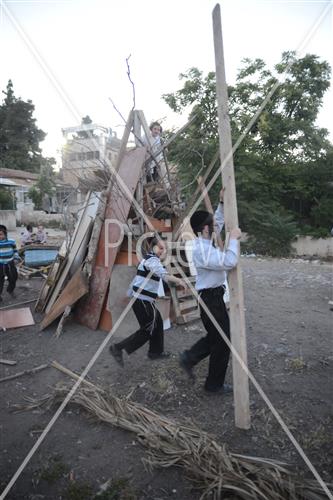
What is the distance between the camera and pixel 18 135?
127 ft

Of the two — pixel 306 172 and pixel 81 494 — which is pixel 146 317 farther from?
pixel 306 172

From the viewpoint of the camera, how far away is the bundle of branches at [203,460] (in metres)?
2.21

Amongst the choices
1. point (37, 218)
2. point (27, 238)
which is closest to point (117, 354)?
point (27, 238)

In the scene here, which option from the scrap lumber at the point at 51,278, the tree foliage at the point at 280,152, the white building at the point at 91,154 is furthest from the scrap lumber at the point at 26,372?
the tree foliage at the point at 280,152

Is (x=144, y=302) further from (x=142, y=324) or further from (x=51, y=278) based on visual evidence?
(x=51, y=278)

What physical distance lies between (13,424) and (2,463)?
1.81 ft

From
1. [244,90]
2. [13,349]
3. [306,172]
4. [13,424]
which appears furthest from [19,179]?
[13,424]

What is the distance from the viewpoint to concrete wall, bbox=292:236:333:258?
15430 mm

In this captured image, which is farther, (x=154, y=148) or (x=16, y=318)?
(x=16, y=318)

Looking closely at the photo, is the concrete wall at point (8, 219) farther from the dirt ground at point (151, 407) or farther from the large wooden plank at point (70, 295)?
the large wooden plank at point (70, 295)

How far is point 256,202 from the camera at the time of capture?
53.6 feet

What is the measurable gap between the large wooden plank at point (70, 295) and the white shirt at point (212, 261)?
8.83 ft

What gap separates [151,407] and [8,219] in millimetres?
21860

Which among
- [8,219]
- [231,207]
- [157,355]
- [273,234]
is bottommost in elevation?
[157,355]
